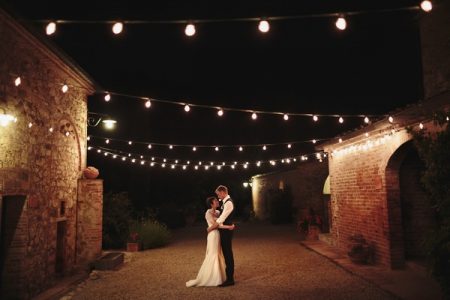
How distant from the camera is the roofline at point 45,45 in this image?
547cm

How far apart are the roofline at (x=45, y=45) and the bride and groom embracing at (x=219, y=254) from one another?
3778 mm

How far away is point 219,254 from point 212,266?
247 mm

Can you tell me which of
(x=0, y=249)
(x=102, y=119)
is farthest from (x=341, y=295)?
(x=102, y=119)

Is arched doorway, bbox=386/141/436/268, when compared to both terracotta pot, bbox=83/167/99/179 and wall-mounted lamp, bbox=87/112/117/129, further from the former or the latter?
wall-mounted lamp, bbox=87/112/117/129

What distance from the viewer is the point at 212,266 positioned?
6785 millimetres

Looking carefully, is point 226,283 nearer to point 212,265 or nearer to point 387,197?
point 212,265

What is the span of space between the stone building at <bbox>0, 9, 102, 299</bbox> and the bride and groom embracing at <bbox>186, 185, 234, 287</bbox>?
2654 mm

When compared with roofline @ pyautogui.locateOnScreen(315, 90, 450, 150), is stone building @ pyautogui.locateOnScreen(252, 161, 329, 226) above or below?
below

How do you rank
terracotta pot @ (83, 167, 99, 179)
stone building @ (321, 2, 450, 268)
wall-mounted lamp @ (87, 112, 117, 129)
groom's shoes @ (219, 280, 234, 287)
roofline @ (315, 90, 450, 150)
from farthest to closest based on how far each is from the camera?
wall-mounted lamp @ (87, 112, 117, 129)
terracotta pot @ (83, 167, 99, 179)
stone building @ (321, 2, 450, 268)
groom's shoes @ (219, 280, 234, 287)
roofline @ (315, 90, 450, 150)

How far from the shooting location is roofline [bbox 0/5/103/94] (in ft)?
18.0

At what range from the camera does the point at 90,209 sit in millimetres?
8547

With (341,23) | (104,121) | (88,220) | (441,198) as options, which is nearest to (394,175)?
(441,198)

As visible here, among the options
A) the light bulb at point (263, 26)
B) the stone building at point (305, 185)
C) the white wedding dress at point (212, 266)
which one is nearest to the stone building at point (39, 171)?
the white wedding dress at point (212, 266)

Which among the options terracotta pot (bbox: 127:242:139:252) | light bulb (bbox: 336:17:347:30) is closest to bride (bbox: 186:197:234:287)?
light bulb (bbox: 336:17:347:30)
